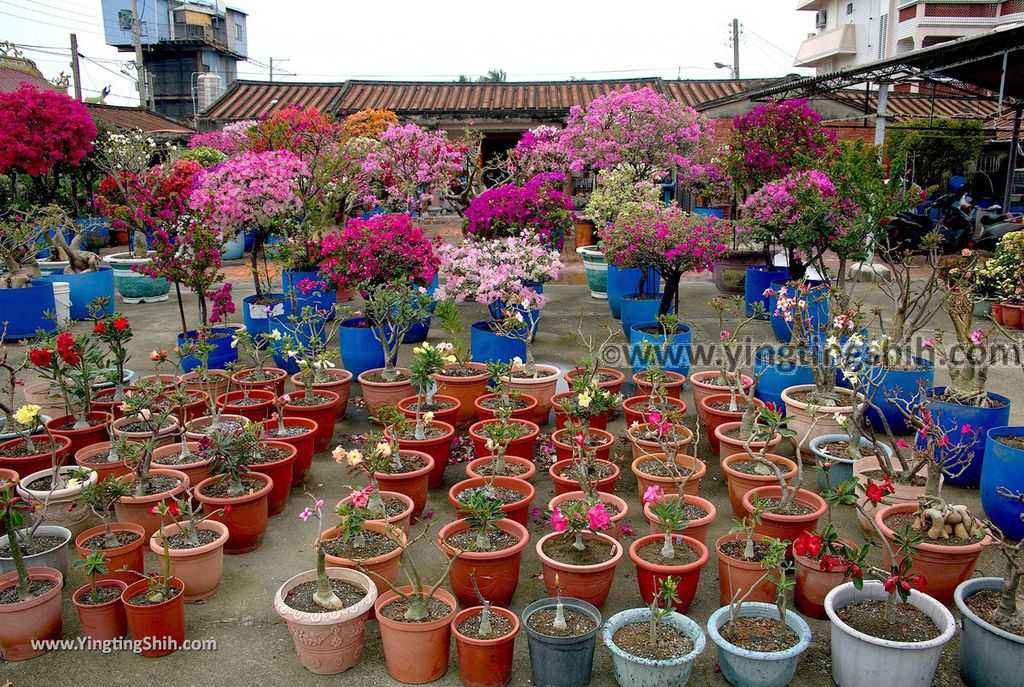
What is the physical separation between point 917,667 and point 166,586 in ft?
9.73

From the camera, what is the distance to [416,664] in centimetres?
302

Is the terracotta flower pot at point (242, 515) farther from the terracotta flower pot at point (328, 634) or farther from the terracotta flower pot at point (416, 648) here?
the terracotta flower pot at point (416, 648)

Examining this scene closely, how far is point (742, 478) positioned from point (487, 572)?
5.13 ft

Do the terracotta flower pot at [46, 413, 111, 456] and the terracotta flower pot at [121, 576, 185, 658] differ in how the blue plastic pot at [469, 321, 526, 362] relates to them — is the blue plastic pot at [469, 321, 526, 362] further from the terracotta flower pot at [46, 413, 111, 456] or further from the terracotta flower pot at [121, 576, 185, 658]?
the terracotta flower pot at [121, 576, 185, 658]

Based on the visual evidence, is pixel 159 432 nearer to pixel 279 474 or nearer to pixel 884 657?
pixel 279 474

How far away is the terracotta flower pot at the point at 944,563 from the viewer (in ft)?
10.8

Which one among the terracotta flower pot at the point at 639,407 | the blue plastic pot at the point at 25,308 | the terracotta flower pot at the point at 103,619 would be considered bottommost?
the terracotta flower pot at the point at 103,619

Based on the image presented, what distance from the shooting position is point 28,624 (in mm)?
3207

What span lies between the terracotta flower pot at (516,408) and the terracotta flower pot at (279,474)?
1296 mm

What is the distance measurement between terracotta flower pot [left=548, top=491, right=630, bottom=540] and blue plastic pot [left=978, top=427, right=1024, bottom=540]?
1904 millimetres

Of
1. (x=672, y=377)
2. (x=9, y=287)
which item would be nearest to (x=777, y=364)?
(x=672, y=377)

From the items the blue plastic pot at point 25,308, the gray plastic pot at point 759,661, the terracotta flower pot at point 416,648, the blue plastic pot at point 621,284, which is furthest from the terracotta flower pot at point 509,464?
the blue plastic pot at point 25,308

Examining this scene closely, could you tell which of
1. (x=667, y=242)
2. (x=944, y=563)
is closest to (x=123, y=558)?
(x=944, y=563)

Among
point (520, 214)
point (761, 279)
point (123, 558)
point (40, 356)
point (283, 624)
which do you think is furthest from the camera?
point (761, 279)
